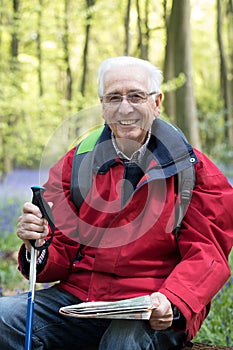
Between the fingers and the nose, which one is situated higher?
the nose

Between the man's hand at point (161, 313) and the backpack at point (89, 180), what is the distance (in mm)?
318

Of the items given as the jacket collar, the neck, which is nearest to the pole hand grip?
the jacket collar

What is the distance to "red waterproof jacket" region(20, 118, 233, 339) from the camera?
7.93 feet

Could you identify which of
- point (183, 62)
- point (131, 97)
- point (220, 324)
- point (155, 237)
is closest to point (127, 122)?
point (131, 97)

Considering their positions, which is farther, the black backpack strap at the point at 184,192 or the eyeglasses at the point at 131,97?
the eyeglasses at the point at 131,97

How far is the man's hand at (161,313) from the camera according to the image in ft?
7.39

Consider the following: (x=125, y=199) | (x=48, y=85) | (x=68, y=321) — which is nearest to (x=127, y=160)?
(x=125, y=199)

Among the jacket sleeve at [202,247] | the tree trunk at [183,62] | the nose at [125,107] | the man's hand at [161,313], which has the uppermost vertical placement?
the tree trunk at [183,62]

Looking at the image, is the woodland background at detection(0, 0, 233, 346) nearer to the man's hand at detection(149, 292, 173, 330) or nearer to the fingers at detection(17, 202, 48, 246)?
the fingers at detection(17, 202, 48, 246)

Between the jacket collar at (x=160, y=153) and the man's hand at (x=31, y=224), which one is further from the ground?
the jacket collar at (x=160, y=153)

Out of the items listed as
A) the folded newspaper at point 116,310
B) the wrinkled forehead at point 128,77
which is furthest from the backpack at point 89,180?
the folded newspaper at point 116,310

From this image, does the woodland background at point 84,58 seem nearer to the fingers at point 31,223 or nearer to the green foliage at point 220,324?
the fingers at point 31,223

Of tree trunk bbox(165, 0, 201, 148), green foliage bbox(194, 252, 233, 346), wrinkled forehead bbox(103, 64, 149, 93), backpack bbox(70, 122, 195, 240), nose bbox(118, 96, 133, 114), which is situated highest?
tree trunk bbox(165, 0, 201, 148)

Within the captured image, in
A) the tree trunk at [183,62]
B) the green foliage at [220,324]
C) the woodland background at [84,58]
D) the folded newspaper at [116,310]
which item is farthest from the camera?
the woodland background at [84,58]
